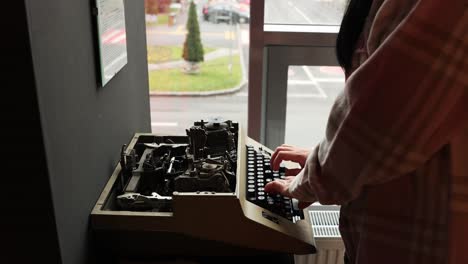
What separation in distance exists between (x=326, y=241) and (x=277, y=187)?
2.14 ft

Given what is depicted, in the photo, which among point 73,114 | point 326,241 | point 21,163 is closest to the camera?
point 21,163

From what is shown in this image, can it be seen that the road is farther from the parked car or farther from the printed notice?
the printed notice

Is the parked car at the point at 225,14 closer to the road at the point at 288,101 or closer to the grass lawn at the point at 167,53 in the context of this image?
the road at the point at 288,101

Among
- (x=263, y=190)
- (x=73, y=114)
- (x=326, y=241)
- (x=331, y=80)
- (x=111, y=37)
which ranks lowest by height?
(x=326, y=241)

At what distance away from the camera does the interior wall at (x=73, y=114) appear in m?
0.79

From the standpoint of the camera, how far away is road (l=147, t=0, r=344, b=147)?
1699 millimetres

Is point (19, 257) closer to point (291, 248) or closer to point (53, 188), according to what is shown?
point (53, 188)

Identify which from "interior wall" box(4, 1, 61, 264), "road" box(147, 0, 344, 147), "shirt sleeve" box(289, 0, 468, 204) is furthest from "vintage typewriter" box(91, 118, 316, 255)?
"road" box(147, 0, 344, 147)

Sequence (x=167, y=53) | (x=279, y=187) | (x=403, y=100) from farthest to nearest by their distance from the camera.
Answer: (x=167, y=53) → (x=279, y=187) → (x=403, y=100)

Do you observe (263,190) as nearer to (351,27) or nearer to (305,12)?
(351,27)

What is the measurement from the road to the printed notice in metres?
0.43

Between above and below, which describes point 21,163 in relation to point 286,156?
above

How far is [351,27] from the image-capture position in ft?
2.74

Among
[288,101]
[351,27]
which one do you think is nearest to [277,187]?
[351,27]
